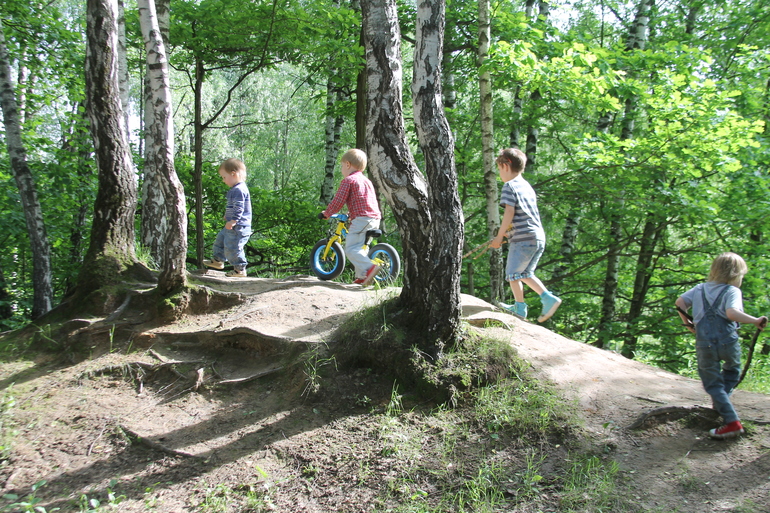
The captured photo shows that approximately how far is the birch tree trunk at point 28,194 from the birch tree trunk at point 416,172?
562 cm

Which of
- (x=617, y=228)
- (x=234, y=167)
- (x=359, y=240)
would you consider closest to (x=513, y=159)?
(x=359, y=240)

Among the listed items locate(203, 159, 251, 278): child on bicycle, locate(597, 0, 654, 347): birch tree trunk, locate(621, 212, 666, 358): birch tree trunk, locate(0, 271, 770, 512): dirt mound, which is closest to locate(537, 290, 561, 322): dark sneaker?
locate(0, 271, 770, 512): dirt mound

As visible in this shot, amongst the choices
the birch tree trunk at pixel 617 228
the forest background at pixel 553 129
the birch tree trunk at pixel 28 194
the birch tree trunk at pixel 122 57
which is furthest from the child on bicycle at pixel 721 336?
the birch tree trunk at pixel 122 57

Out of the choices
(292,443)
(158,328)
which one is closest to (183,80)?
(158,328)

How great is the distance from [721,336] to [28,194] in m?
8.47

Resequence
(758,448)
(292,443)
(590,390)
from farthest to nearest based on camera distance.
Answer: (590,390)
(292,443)
(758,448)

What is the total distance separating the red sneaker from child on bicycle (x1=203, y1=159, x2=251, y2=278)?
5698 mm

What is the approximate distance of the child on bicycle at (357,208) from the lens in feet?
19.5

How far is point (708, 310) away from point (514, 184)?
7.55 feet

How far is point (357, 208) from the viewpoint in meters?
5.95

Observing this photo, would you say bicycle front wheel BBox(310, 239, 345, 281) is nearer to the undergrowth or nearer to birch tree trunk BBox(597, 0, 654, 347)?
the undergrowth

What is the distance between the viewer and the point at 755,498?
3.00 metres

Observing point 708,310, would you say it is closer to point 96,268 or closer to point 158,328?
point 158,328

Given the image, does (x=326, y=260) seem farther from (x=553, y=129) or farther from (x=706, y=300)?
(x=553, y=129)
